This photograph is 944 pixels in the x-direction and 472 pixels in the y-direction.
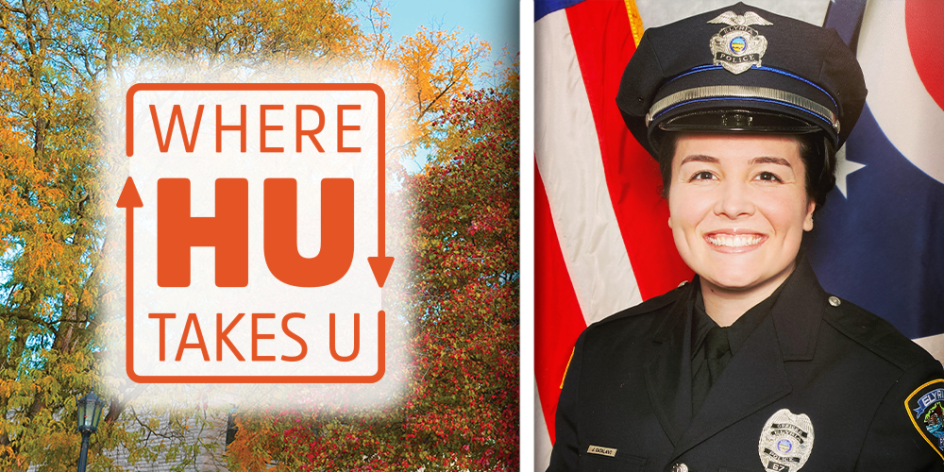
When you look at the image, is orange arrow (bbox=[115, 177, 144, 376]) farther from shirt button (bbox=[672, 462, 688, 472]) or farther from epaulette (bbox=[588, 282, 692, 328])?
shirt button (bbox=[672, 462, 688, 472])

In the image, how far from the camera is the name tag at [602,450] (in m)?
1.79

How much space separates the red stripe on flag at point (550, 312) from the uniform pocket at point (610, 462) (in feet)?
0.44

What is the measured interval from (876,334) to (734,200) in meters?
0.47

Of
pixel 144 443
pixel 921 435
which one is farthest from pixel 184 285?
pixel 921 435

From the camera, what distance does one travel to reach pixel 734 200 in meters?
1.76

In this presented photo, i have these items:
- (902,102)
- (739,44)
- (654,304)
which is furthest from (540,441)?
(902,102)

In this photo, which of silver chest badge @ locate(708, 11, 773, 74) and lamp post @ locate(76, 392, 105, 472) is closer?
silver chest badge @ locate(708, 11, 773, 74)

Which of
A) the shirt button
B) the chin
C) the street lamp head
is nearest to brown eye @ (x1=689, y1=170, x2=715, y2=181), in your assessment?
the chin

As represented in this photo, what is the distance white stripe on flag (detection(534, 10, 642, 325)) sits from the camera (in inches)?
76.5

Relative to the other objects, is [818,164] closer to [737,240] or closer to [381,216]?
[737,240]

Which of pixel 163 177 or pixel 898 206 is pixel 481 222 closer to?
pixel 163 177

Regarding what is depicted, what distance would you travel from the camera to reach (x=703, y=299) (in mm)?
1829

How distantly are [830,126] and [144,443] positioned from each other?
2.08 meters

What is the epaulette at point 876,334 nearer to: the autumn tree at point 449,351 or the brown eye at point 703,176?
the brown eye at point 703,176
